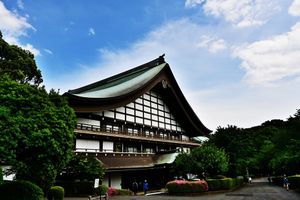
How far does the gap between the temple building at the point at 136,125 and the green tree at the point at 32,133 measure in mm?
9796

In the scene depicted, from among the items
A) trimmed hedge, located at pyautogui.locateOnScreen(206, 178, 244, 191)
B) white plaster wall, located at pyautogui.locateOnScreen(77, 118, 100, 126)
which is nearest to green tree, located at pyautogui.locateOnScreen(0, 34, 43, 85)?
white plaster wall, located at pyautogui.locateOnScreen(77, 118, 100, 126)

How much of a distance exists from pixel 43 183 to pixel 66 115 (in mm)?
3283

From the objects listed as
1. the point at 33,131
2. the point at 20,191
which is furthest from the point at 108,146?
the point at 33,131

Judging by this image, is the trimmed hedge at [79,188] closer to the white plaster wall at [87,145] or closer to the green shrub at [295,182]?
the white plaster wall at [87,145]

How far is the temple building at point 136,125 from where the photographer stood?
24.9 meters

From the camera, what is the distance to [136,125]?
106 ft

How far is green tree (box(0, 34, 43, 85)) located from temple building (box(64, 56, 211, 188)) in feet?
18.7

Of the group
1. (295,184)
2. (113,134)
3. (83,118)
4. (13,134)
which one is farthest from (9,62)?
(295,184)

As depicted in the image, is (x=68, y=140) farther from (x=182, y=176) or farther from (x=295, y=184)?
(x=295, y=184)

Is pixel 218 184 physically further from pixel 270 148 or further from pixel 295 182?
pixel 270 148

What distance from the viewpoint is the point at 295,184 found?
26.4 metres

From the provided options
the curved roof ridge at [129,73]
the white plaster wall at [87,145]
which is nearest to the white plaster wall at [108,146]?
the white plaster wall at [87,145]

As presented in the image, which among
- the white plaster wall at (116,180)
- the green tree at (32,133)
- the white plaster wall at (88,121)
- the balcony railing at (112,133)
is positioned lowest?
the white plaster wall at (116,180)

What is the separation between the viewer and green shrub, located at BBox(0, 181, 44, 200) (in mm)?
11070
